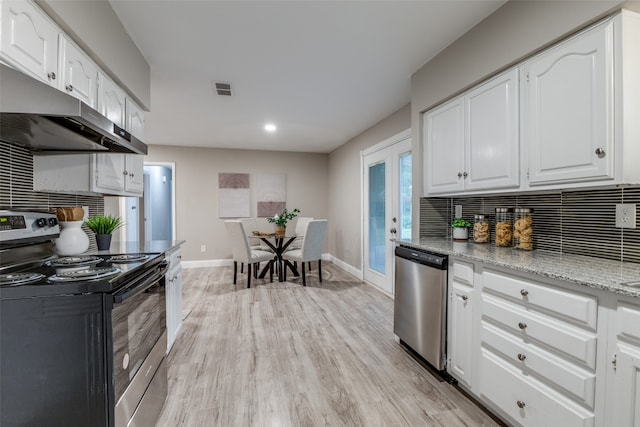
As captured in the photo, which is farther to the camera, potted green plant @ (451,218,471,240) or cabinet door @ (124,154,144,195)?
potted green plant @ (451,218,471,240)

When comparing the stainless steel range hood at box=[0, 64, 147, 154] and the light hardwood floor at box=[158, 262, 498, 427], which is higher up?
the stainless steel range hood at box=[0, 64, 147, 154]

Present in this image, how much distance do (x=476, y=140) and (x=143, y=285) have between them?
2.21 metres

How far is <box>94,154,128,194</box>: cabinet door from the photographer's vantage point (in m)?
1.94

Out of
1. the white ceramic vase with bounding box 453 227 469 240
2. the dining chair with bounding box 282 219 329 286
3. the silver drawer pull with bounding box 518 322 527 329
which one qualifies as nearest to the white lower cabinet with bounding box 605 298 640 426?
the silver drawer pull with bounding box 518 322 527 329

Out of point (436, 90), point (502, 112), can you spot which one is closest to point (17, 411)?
point (502, 112)

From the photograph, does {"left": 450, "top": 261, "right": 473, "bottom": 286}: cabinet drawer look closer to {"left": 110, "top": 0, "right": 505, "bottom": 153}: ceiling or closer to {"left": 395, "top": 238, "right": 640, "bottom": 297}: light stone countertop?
{"left": 395, "top": 238, "right": 640, "bottom": 297}: light stone countertop

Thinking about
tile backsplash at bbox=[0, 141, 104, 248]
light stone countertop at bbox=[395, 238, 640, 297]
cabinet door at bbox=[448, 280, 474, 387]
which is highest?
tile backsplash at bbox=[0, 141, 104, 248]

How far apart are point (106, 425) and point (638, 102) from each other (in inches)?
101

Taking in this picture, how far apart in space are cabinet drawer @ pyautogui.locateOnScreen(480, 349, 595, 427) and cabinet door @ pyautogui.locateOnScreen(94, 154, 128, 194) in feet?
8.41

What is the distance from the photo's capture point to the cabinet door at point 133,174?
2350mm

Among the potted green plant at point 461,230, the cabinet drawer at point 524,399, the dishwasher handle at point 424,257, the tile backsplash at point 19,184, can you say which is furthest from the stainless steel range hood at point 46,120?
the potted green plant at point 461,230

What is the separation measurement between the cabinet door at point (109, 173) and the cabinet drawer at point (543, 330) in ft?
8.06

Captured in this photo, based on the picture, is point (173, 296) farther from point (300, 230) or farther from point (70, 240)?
point (300, 230)

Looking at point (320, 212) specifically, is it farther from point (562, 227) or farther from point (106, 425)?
point (106, 425)
